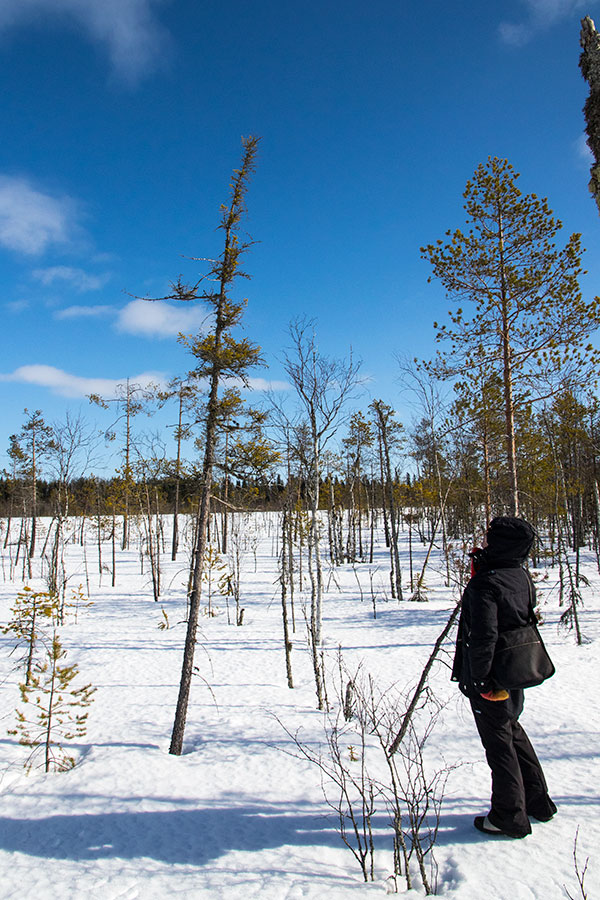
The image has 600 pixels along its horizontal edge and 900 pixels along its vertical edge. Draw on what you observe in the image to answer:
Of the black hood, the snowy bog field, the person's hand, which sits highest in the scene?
the black hood

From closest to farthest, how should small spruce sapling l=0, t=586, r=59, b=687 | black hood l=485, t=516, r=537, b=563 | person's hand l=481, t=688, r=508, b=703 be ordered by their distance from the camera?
person's hand l=481, t=688, r=508, b=703 → black hood l=485, t=516, r=537, b=563 → small spruce sapling l=0, t=586, r=59, b=687

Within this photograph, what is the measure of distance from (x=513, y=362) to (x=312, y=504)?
5782mm

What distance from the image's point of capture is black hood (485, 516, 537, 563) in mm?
3342

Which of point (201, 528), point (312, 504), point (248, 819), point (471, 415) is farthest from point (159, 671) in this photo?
point (471, 415)

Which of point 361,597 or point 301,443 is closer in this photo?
point 301,443

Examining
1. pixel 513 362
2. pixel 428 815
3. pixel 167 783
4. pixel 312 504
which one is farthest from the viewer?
pixel 312 504

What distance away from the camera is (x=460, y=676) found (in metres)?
3.52

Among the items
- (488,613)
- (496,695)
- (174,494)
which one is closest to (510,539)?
(488,613)

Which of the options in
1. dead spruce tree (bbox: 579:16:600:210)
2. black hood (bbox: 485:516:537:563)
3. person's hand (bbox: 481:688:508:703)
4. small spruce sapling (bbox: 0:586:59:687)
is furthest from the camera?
small spruce sapling (bbox: 0:586:59:687)

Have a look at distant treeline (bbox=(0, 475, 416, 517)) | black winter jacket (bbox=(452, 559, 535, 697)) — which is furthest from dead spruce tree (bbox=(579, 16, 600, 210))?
distant treeline (bbox=(0, 475, 416, 517))

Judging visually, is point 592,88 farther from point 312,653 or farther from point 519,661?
point 312,653

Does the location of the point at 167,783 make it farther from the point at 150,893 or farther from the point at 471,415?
the point at 471,415

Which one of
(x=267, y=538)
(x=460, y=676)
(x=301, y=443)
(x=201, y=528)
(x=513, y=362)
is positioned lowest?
(x=267, y=538)

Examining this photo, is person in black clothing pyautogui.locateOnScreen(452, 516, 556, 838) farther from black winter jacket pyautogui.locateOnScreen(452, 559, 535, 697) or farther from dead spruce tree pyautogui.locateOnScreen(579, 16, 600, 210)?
dead spruce tree pyautogui.locateOnScreen(579, 16, 600, 210)
